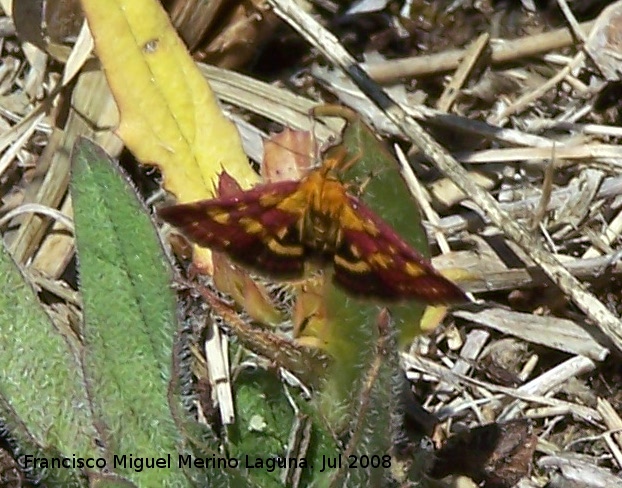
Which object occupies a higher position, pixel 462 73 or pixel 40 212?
pixel 462 73

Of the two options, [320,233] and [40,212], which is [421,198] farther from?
[40,212]

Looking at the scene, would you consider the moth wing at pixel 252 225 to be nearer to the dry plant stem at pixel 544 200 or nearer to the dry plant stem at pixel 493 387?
the dry plant stem at pixel 493 387

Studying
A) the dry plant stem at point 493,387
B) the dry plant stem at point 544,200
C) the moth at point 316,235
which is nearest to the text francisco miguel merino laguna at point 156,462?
the moth at point 316,235

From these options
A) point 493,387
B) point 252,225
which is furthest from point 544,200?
point 252,225

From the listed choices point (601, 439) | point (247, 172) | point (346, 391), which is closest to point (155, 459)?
point (346, 391)

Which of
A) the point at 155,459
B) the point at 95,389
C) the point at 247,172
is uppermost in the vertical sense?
the point at 247,172

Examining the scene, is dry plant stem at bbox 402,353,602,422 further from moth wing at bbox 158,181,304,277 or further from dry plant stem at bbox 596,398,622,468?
moth wing at bbox 158,181,304,277

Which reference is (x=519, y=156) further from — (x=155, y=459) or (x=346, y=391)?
(x=155, y=459)
